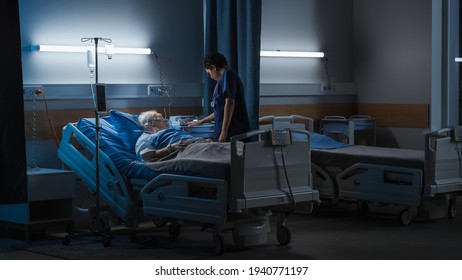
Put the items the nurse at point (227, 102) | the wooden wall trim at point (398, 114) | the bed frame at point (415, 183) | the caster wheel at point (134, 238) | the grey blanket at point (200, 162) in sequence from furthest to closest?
the wooden wall trim at point (398, 114), the bed frame at point (415, 183), the nurse at point (227, 102), the caster wheel at point (134, 238), the grey blanket at point (200, 162)

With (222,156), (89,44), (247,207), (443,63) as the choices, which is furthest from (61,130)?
(443,63)

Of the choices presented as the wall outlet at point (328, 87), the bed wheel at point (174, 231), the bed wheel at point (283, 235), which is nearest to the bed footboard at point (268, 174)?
the bed wheel at point (283, 235)

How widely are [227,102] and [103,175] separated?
1148 mm

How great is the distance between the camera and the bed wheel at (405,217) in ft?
22.3

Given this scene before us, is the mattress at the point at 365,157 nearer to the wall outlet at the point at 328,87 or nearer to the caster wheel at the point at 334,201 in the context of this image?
the caster wheel at the point at 334,201

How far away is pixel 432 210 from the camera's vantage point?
6984 millimetres

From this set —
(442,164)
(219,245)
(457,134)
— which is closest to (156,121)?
(219,245)

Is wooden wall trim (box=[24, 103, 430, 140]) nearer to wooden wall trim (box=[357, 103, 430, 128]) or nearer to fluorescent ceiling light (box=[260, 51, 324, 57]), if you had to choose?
wooden wall trim (box=[357, 103, 430, 128])

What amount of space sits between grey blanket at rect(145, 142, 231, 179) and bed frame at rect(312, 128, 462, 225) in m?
1.66

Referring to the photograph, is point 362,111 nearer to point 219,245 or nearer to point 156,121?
point 156,121

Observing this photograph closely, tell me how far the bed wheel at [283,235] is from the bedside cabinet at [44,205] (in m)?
1.70

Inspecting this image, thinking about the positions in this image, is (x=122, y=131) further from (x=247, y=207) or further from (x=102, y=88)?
(x=247, y=207)

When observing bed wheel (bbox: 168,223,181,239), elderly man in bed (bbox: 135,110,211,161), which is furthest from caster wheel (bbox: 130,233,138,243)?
elderly man in bed (bbox: 135,110,211,161)

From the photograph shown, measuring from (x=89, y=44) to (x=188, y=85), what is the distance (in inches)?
46.2
